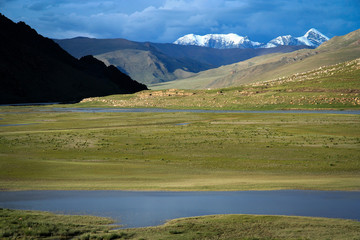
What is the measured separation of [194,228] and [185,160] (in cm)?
2376

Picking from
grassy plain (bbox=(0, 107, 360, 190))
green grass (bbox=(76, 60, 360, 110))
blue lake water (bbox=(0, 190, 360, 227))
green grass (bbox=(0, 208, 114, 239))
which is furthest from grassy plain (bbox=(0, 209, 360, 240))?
green grass (bbox=(76, 60, 360, 110))

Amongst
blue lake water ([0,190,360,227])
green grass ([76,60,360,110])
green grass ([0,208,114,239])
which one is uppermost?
green grass ([76,60,360,110])

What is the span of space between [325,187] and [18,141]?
42.8 metres

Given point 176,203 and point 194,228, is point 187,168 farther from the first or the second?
point 194,228

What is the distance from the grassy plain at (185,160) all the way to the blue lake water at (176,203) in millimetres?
1795

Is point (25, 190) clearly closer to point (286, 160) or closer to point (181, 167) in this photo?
point (181, 167)

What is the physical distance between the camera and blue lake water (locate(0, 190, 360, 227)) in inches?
868

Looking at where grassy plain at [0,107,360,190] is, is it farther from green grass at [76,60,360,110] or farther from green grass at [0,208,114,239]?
green grass at [76,60,360,110]

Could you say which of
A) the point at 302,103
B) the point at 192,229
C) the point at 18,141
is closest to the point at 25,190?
the point at 192,229

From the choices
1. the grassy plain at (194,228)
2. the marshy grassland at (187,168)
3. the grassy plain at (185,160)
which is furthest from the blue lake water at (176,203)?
the grassy plain at (185,160)

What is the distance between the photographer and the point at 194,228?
19000mm

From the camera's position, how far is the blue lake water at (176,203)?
22047 mm

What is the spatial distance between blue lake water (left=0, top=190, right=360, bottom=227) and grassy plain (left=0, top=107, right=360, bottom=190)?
5.89 ft

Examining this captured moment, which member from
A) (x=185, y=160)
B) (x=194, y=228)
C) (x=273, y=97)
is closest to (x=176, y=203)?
(x=194, y=228)
